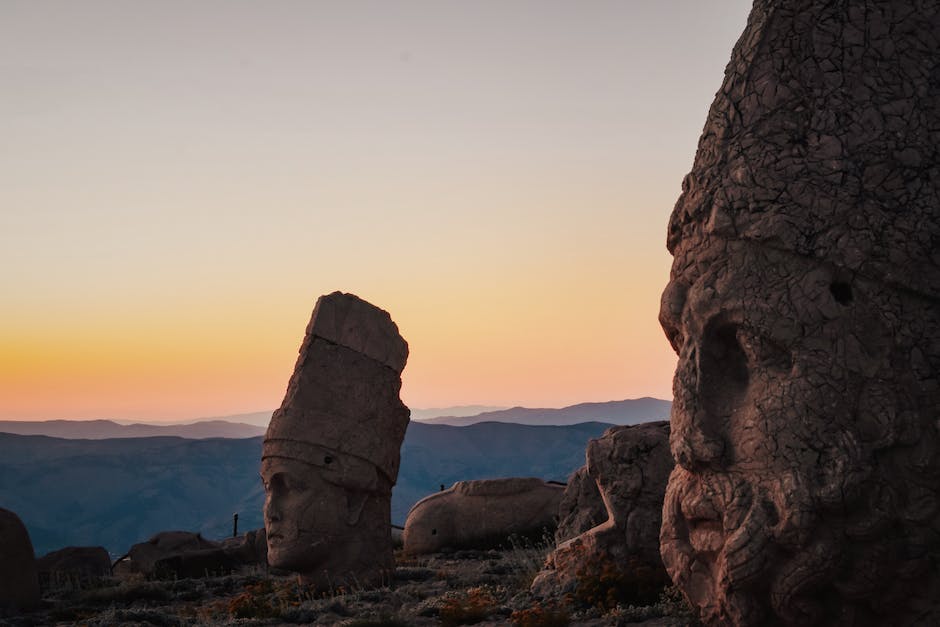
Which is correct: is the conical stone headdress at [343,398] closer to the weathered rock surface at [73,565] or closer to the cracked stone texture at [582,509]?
the cracked stone texture at [582,509]

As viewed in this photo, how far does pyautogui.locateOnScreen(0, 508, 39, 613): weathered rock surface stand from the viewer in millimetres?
12507

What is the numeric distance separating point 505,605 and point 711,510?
3.36 metres

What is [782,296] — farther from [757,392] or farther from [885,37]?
[885,37]

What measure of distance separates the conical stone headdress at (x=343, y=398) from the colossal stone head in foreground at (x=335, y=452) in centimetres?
1

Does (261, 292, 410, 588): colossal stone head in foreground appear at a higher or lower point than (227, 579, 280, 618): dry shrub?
higher

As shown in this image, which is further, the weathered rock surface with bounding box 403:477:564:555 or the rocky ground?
the weathered rock surface with bounding box 403:477:564:555

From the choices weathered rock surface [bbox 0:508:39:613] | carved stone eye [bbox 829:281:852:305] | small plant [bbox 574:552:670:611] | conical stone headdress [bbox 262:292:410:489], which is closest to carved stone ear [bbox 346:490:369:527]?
conical stone headdress [bbox 262:292:410:489]

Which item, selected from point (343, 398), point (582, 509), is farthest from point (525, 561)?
point (343, 398)

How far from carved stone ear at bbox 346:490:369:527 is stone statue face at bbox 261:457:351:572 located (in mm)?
38

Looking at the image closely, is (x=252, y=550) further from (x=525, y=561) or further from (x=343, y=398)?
(x=525, y=561)

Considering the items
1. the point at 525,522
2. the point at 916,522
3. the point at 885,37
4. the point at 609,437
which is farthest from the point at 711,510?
the point at 525,522

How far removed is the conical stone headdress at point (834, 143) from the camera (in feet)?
17.7

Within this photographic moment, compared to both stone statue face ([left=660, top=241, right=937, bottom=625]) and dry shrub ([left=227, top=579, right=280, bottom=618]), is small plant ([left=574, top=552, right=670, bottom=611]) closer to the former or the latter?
stone statue face ([left=660, top=241, right=937, bottom=625])

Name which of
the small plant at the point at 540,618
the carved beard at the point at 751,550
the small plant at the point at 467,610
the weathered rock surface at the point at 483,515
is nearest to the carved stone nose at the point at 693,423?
the carved beard at the point at 751,550
